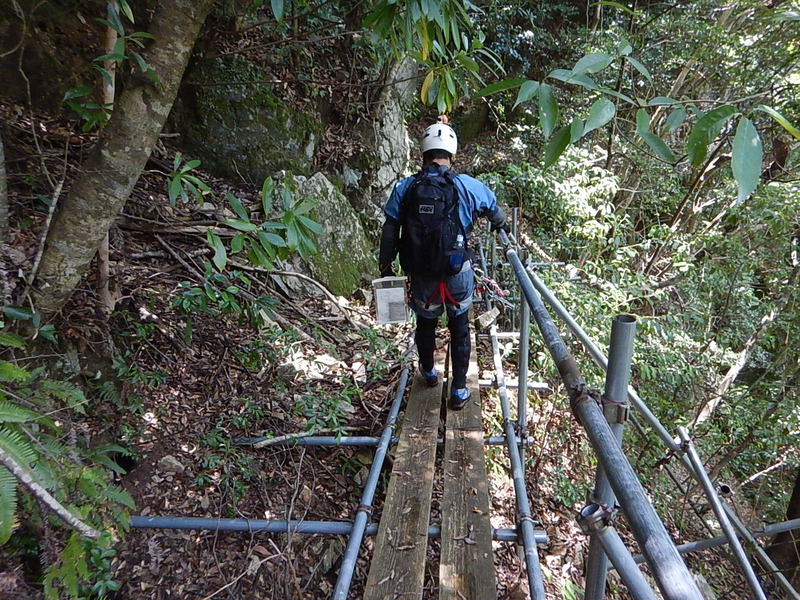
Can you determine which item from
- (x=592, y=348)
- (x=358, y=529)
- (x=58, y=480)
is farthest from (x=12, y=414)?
(x=592, y=348)

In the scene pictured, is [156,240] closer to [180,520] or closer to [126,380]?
[126,380]

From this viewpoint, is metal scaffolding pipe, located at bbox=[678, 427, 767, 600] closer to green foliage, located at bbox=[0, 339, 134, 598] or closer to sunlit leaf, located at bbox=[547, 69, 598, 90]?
sunlit leaf, located at bbox=[547, 69, 598, 90]

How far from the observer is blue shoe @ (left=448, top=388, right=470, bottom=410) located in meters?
3.31

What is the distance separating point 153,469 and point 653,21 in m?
9.38

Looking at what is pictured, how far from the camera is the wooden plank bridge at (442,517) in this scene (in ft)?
6.34

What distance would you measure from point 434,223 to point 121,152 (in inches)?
67.7

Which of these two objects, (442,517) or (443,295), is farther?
(443,295)

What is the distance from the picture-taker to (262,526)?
2215mm

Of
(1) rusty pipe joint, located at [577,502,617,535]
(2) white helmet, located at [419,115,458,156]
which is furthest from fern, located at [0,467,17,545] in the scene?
(2) white helmet, located at [419,115,458,156]

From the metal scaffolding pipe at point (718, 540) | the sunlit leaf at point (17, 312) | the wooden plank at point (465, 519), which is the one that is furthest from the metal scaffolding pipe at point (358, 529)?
the sunlit leaf at point (17, 312)

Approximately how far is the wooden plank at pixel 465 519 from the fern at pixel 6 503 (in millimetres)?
1537

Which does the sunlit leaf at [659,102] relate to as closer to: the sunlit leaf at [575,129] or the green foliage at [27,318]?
the sunlit leaf at [575,129]

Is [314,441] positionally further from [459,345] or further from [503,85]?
[503,85]

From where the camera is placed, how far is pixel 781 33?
5219 mm
